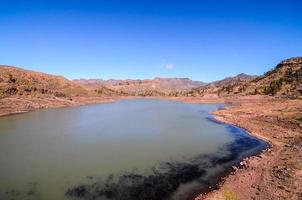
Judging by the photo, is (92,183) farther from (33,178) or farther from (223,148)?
(223,148)

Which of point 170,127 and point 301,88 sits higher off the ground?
point 301,88

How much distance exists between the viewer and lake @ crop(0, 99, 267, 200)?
73.8 feet

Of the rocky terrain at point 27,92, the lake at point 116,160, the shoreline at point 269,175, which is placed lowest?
the lake at point 116,160

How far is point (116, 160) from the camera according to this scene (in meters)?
30.8

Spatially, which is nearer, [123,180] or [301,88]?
[123,180]

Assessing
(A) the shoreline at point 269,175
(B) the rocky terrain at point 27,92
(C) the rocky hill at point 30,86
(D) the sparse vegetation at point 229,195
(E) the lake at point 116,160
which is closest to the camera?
(D) the sparse vegetation at point 229,195

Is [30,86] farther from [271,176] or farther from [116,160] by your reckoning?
[271,176]

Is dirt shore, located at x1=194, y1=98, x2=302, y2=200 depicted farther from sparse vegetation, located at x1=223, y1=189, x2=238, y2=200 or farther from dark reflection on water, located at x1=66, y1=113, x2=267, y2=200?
dark reflection on water, located at x1=66, y1=113, x2=267, y2=200

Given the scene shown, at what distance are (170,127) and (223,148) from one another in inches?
762

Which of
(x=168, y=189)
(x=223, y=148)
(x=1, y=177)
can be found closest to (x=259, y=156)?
(x=223, y=148)

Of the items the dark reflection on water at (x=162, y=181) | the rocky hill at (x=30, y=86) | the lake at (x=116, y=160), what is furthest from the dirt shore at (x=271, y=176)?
the rocky hill at (x=30, y=86)

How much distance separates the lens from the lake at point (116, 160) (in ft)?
73.8

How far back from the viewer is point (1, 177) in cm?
2539

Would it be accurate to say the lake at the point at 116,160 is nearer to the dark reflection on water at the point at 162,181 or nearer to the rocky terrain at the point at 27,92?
the dark reflection on water at the point at 162,181
